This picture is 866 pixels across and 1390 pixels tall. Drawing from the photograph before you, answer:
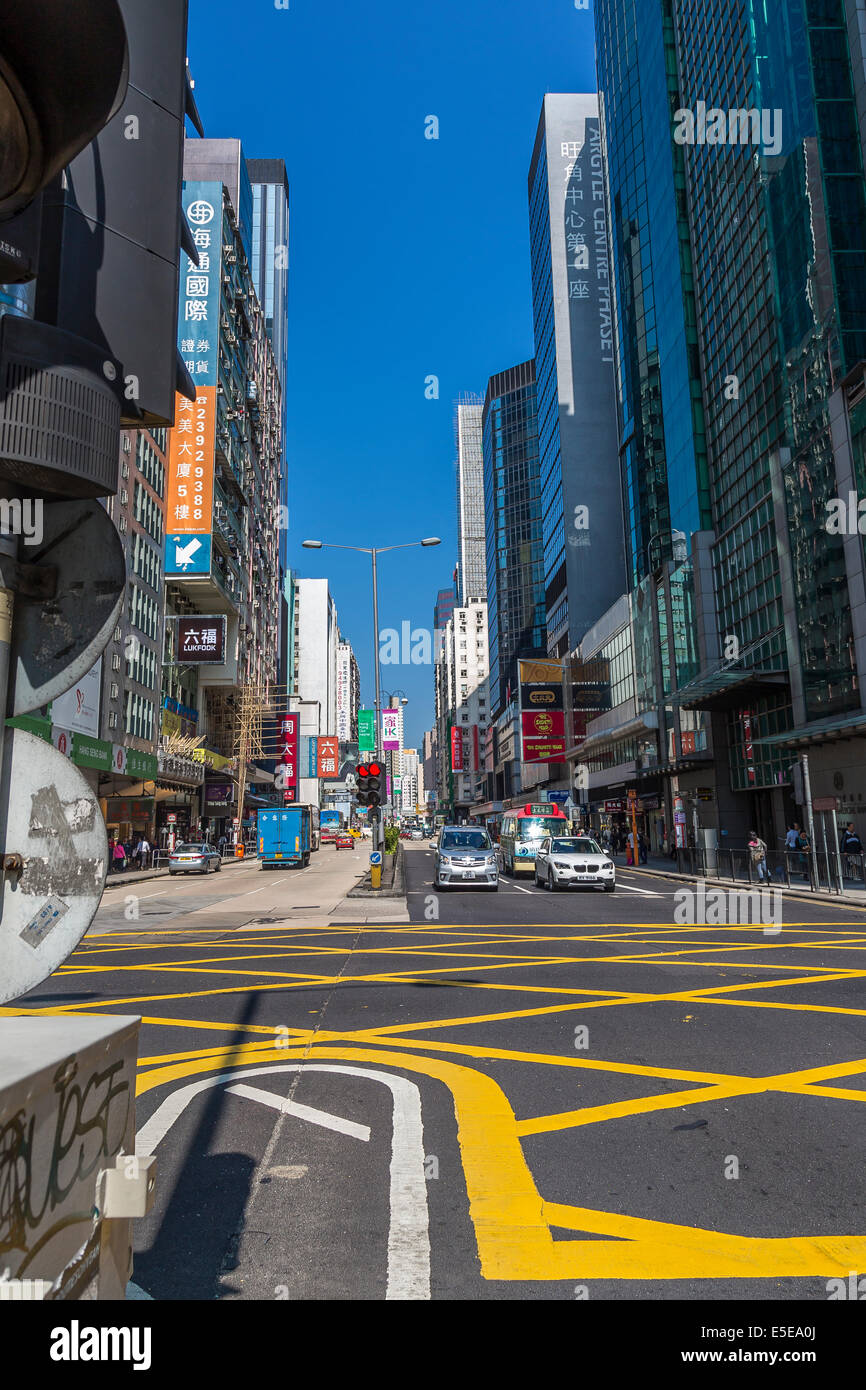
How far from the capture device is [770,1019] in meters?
8.47

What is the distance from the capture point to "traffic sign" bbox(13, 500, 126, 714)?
8.88 ft

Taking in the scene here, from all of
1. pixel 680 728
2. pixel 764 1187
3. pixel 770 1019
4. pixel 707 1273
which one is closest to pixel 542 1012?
pixel 770 1019

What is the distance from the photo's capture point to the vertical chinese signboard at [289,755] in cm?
9156

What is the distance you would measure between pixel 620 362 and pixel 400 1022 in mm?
65769

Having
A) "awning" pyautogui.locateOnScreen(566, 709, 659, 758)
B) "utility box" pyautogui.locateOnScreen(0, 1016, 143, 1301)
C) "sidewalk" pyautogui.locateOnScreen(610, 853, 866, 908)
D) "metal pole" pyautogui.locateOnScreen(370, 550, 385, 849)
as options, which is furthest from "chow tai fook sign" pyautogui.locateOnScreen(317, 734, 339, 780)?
"utility box" pyautogui.locateOnScreen(0, 1016, 143, 1301)

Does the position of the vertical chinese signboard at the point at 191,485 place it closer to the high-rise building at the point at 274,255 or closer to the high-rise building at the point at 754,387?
the high-rise building at the point at 754,387

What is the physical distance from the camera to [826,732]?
28.2 metres

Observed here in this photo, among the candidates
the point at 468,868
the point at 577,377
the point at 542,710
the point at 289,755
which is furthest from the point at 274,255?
the point at 468,868

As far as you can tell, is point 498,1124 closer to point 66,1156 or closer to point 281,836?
point 66,1156

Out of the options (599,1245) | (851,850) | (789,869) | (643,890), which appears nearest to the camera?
(599,1245)

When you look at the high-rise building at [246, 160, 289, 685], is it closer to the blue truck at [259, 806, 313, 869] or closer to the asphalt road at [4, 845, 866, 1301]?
the blue truck at [259, 806, 313, 869]

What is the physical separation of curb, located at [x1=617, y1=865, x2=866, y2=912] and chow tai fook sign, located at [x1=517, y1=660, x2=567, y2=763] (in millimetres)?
35271

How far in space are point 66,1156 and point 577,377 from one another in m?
96.7
